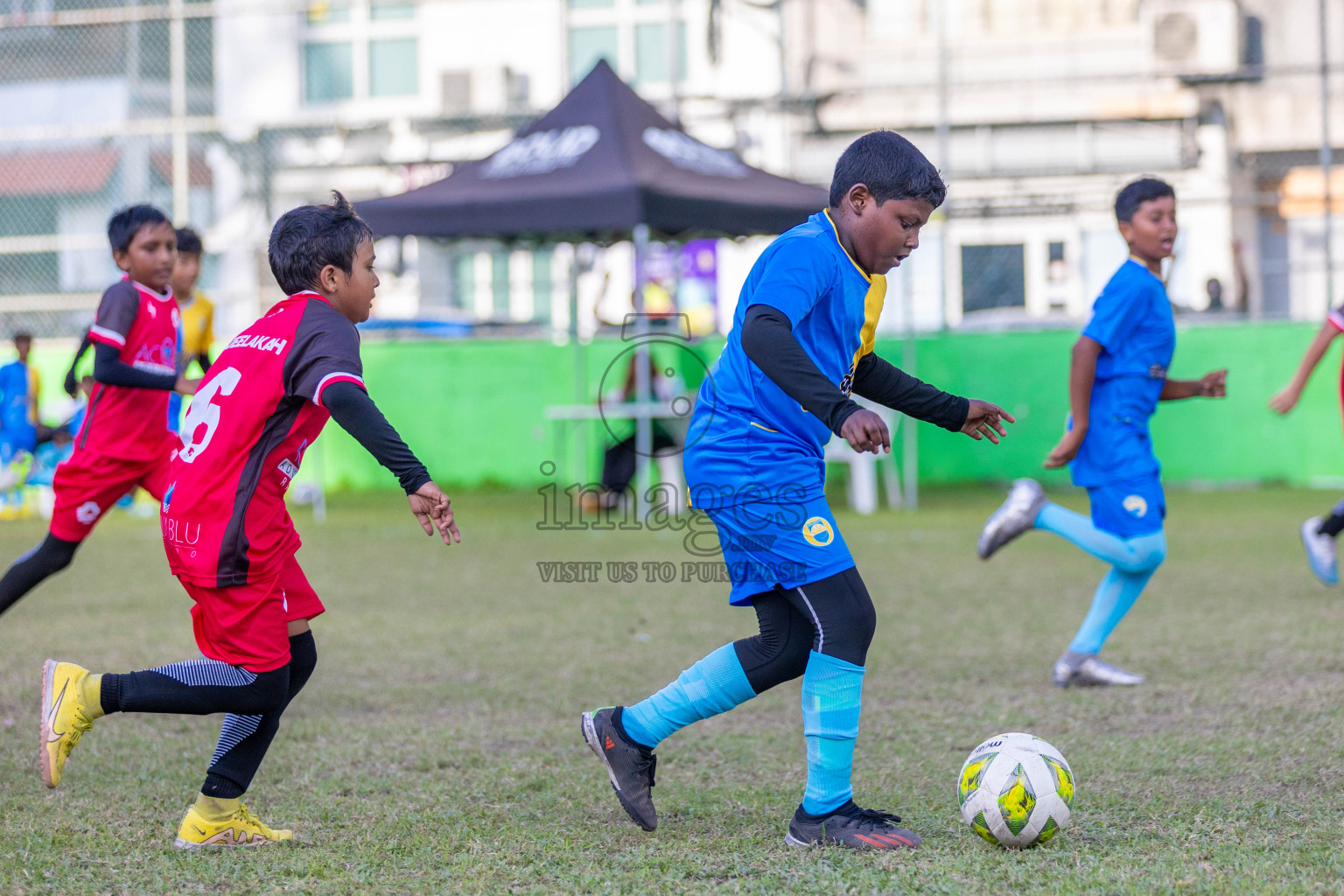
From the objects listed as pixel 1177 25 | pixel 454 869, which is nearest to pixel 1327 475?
pixel 1177 25

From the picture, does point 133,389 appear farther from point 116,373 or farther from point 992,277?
point 992,277

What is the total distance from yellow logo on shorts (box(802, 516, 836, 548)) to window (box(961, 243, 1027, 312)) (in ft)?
36.3

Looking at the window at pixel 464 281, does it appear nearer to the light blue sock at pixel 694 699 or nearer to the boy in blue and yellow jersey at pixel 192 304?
the boy in blue and yellow jersey at pixel 192 304

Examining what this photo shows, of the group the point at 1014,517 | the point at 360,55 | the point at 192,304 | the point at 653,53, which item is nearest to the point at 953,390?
the point at 653,53

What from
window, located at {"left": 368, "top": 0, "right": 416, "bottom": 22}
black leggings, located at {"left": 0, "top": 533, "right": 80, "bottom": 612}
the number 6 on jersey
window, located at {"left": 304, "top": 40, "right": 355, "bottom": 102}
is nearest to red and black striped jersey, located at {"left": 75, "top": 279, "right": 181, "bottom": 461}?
black leggings, located at {"left": 0, "top": 533, "right": 80, "bottom": 612}

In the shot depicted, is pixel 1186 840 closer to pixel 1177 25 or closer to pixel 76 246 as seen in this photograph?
pixel 76 246

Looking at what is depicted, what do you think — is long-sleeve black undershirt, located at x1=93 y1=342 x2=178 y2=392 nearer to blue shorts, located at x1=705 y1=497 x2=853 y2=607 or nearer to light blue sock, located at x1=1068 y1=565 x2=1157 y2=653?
blue shorts, located at x1=705 y1=497 x2=853 y2=607

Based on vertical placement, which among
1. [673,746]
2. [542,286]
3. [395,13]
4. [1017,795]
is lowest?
[673,746]

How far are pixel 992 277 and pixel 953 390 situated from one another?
1.72 metres

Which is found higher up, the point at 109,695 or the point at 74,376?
the point at 74,376

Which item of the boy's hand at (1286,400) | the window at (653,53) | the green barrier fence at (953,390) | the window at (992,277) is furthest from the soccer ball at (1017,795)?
→ the window at (653,53)

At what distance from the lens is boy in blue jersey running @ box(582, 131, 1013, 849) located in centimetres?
300

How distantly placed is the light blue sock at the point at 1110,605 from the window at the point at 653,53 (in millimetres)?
13609

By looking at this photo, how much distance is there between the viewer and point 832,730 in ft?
9.96
